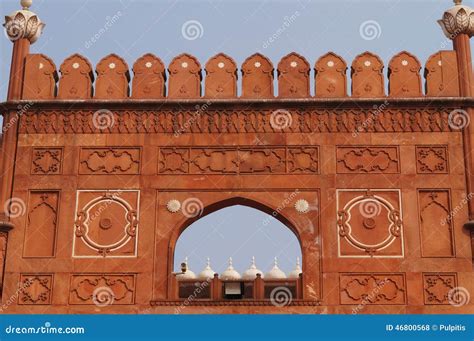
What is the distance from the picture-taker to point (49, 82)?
10695 mm

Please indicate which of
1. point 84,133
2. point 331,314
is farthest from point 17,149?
point 331,314

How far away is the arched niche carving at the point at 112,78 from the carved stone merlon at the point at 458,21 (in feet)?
12.6

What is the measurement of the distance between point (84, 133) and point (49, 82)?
2.67 ft

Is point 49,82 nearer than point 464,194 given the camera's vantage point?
No

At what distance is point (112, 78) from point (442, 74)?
3862mm

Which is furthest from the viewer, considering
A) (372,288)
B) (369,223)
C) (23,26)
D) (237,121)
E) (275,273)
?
(275,273)

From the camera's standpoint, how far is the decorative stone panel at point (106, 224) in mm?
9891

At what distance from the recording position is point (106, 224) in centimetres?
1002

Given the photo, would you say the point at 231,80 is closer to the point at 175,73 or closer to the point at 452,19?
the point at 175,73

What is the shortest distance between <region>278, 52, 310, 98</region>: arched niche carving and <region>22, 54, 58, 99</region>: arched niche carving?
105 inches

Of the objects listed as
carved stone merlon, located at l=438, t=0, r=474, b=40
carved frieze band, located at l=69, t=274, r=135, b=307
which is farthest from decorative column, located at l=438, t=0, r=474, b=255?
carved frieze band, located at l=69, t=274, r=135, b=307

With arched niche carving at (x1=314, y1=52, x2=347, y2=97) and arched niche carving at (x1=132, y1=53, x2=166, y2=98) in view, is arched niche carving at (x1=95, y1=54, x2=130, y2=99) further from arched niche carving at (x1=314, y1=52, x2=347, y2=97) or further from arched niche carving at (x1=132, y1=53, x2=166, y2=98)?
arched niche carving at (x1=314, y1=52, x2=347, y2=97)

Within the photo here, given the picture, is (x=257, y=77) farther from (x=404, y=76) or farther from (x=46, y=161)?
(x=46, y=161)

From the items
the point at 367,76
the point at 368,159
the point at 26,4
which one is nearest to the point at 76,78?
the point at 26,4
